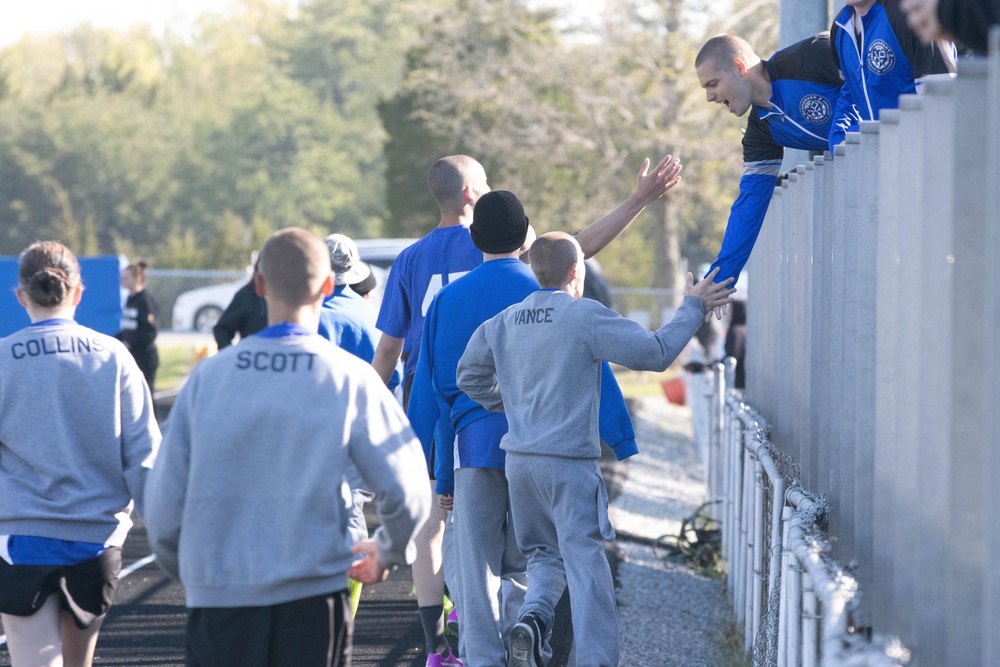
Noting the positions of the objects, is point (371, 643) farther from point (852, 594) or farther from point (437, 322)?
point (852, 594)

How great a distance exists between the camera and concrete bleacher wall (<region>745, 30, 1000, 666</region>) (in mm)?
2355

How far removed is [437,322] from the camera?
17.6 feet

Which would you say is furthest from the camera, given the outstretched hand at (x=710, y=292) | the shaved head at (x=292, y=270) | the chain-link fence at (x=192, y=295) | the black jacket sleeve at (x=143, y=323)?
the chain-link fence at (x=192, y=295)

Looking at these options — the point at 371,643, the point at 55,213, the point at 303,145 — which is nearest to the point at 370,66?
the point at 303,145

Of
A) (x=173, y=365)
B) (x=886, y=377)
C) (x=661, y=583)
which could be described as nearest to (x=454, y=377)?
(x=886, y=377)

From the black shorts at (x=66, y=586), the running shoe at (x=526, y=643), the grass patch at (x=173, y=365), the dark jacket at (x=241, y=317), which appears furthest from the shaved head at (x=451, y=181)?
the grass patch at (x=173, y=365)

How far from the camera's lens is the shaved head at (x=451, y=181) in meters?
5.82

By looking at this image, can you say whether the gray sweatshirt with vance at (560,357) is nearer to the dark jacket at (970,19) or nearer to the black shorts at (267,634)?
the black shorts at (267,634)

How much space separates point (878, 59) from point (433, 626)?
122 inches

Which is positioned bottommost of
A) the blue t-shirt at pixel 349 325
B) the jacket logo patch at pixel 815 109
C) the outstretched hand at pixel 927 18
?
the blue t-shirt at pixel 349 325

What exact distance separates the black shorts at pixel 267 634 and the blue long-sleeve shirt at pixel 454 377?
72.3 inches

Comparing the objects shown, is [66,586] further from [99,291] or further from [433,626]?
[99,291]

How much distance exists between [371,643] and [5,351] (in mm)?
2987

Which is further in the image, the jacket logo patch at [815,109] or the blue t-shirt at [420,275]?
the blue t-shirt at [420,275]
